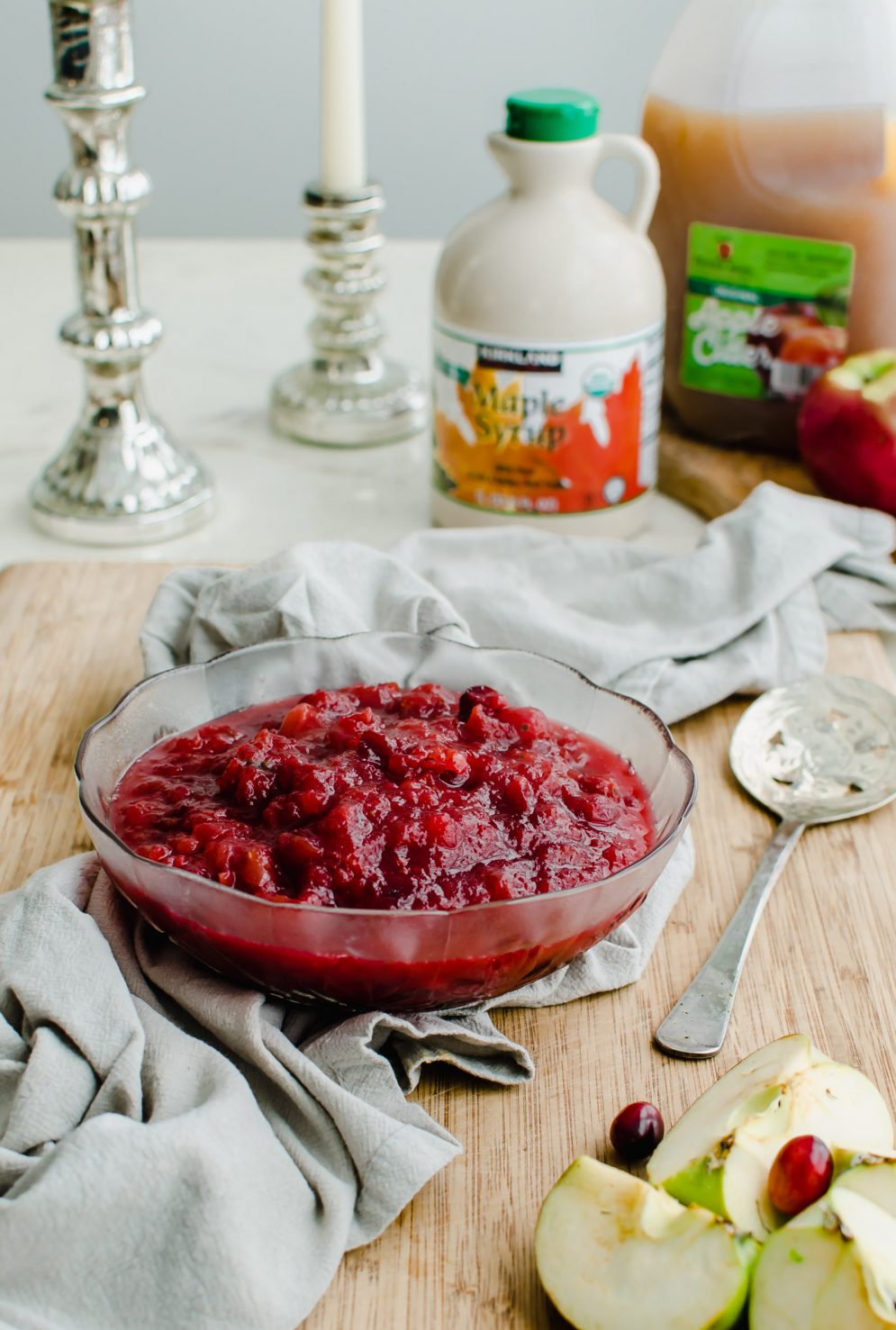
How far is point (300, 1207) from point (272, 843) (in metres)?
0.31

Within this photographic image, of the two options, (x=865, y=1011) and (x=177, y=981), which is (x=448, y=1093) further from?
(x=865, y=1011)

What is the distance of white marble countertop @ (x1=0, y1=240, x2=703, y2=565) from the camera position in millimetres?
2441

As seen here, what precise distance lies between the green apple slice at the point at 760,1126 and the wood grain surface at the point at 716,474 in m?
1.37

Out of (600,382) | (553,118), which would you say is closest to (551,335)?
(600,382)

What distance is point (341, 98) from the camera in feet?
8.23

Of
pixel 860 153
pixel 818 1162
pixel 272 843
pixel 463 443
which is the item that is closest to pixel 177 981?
pixel 272 843

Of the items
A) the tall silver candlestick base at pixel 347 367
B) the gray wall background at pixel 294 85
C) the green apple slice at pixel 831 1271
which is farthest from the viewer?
the gray wall background at pixel 294 85

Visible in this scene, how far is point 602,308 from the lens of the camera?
2.11 m

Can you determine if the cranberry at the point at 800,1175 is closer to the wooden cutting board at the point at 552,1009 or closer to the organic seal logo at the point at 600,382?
the wooden cutting board at the point at 552,1009

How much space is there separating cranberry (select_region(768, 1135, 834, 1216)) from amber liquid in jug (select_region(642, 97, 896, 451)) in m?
1.62

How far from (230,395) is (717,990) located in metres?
1.82

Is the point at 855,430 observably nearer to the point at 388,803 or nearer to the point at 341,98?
the point at 341,98

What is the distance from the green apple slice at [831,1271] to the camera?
3.20ft

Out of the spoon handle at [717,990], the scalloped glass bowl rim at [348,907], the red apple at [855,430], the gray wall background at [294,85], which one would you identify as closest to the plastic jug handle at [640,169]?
the red apple at [855,430]
